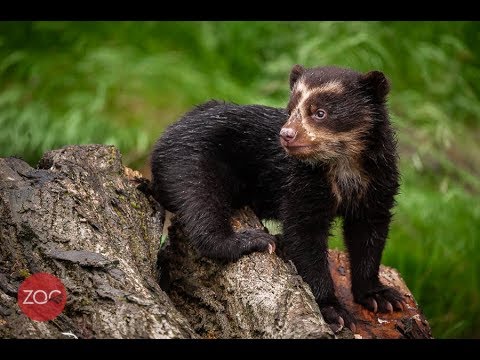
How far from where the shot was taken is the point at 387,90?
6.15 metres

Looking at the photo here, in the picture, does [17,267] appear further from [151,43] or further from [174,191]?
[151,43]

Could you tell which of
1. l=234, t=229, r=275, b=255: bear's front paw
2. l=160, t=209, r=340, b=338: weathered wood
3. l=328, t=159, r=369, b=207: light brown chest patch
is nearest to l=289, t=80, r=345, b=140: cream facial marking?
l=328, t=159, r=369, b=207: light brown chest patch

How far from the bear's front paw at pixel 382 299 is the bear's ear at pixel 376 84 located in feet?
5.47

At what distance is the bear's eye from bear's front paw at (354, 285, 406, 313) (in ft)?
5.37

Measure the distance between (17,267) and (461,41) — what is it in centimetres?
939

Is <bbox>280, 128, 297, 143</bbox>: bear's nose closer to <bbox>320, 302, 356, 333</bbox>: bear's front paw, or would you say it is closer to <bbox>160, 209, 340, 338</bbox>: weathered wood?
<bbox>160, 209, 340, 338</bbox>: weathered wood

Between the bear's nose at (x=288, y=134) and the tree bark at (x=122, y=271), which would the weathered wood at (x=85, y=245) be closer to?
the tree bark at (x=122, y=271)

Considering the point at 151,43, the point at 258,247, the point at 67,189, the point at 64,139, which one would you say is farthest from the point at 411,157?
the point at 67,189

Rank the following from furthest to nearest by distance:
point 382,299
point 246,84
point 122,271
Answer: point 246,84
point 382,299
point 122,271

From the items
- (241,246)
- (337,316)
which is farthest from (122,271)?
(337,316)

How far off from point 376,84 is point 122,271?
8.51 ft

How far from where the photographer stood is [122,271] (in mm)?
4988

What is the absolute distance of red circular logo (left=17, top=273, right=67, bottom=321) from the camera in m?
4.57

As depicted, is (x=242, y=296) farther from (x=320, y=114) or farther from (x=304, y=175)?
(x=320, y=114)
